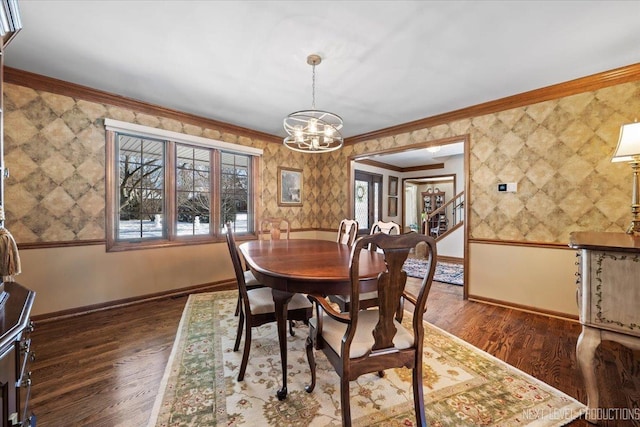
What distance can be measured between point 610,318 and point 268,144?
4.46 m

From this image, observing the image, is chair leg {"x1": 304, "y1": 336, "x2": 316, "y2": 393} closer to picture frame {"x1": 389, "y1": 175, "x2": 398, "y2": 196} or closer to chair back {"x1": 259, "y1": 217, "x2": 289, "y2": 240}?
chair back {"x1": 259, "y1": 217, "x2": 289, "y2": 240}

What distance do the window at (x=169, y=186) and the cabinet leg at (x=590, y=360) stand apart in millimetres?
4000

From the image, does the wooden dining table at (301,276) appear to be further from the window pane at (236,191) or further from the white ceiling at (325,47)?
the window pane at (236,191)

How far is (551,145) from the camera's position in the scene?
2.91 m

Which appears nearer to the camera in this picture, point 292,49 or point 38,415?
point 38,415

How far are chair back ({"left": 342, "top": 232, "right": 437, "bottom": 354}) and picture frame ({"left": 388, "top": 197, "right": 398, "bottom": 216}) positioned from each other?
682 cm

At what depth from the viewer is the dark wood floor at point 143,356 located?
61.1 inches

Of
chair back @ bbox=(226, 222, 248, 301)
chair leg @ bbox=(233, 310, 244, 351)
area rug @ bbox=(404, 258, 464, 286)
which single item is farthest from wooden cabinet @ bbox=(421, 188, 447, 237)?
chair back @ bbox=(226, 222, 248, 301)

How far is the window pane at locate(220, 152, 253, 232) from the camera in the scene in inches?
166

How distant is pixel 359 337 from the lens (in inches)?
53.7

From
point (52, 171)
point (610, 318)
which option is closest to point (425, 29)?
point (610, 318)

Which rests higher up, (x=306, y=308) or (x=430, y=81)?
(x=430, y=81)

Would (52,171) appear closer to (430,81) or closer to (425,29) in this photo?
(425,29)

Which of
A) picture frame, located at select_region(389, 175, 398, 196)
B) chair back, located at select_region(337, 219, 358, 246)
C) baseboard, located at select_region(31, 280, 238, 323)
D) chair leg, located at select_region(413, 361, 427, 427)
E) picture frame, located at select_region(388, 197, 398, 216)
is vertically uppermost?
picture frame, located at select_region(389, 175, 398, 196)
